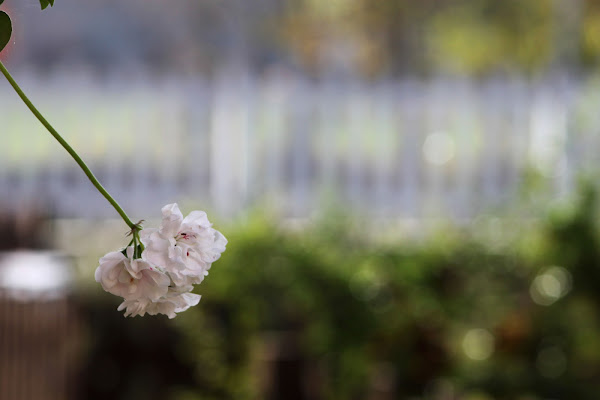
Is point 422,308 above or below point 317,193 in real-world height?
below

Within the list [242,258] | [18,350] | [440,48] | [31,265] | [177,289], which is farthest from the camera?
[440,48]

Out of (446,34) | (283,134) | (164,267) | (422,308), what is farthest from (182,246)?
(446,34)

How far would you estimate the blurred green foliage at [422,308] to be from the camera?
1.82 m

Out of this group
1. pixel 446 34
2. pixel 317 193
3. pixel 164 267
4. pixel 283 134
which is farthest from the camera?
pixel 446 34

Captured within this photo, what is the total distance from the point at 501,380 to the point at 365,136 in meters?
2.24

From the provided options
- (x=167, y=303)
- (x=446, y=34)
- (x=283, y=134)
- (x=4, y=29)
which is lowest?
(x=167, y=303)

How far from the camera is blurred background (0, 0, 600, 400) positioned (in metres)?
1.86

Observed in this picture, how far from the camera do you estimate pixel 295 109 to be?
3902mm

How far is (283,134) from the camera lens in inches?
154

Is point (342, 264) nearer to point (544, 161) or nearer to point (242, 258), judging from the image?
point (242, 258)

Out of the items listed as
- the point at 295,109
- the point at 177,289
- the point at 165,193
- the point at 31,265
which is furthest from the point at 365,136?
the point at 177,289

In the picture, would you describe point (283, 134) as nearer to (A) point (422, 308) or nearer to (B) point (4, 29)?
(A) point (422, 308)

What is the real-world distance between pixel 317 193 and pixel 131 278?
3.31 metres

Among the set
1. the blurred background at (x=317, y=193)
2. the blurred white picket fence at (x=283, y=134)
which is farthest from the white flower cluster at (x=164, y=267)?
the blurred white picket fence at (x=283, y=134)
